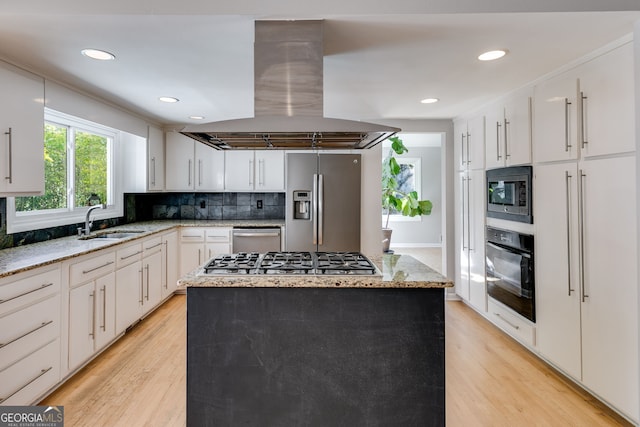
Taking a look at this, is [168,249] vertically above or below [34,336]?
above

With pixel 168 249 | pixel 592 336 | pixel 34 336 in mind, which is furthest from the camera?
pixel 168 249

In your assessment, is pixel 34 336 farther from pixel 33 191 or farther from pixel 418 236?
pixel 418 236

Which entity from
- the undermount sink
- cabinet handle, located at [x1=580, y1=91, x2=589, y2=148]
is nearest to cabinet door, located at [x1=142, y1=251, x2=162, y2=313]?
the undermount sink

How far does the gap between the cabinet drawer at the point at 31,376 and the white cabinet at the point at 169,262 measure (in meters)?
1.84

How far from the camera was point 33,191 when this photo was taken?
254cm

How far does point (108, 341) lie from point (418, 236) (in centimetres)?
721

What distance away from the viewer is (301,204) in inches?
178

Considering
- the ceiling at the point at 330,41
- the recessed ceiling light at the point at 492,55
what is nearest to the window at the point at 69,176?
the ceiling at the point at 330,41

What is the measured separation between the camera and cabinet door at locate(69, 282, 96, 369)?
2.52m

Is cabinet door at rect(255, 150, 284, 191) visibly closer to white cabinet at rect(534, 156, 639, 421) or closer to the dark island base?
white cabinet at rect(534, 156, 639, 421)

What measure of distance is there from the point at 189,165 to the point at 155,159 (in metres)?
0.43

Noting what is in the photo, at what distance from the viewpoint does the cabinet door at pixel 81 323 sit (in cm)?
252

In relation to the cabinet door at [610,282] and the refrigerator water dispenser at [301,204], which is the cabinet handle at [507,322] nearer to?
the cabinet door at [610,282]

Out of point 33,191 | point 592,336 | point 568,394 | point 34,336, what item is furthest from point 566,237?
point 33,191
